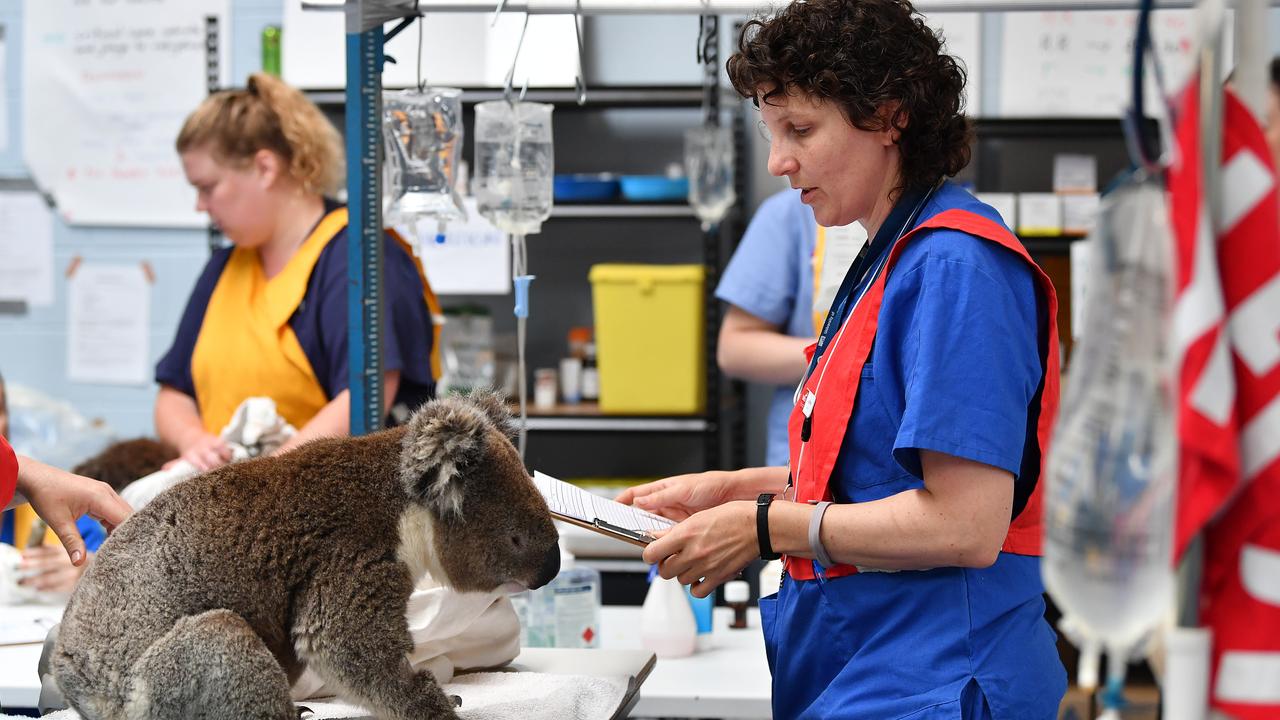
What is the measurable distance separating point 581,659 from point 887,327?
0.65 m

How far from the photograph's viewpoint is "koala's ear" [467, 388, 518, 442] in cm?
123

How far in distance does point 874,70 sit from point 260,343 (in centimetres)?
150

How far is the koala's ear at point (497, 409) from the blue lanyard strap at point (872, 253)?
0.37m

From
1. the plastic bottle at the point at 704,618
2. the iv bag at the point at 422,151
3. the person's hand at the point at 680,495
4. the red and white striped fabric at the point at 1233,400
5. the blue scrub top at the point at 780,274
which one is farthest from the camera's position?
the blue scrub top at the point at 780,274

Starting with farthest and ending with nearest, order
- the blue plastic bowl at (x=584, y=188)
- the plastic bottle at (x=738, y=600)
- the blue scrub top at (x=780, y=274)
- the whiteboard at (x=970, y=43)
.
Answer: the whiteboard at (x=970, y=43)
the blue plastic bowl at (x=584, y=188)
the blue scrub top at (x=780, y=274)
the plastic bottle at (x=738, y=600)

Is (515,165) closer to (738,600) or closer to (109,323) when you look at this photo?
(738,600)

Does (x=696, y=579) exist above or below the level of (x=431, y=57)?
below

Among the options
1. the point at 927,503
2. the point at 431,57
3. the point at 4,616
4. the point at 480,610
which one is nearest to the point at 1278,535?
the point at 927,503

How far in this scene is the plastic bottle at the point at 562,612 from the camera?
76.7 inches

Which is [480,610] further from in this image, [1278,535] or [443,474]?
[1278,535]

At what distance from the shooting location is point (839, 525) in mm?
1215

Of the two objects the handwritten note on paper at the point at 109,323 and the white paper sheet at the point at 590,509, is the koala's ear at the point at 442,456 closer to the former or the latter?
the white paper sheet at the point at 590,509

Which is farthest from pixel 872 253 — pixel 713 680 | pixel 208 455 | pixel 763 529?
pixel 208 455

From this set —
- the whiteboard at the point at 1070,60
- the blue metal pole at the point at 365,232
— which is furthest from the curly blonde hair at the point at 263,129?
the whiteboard at the point at 1070,60
